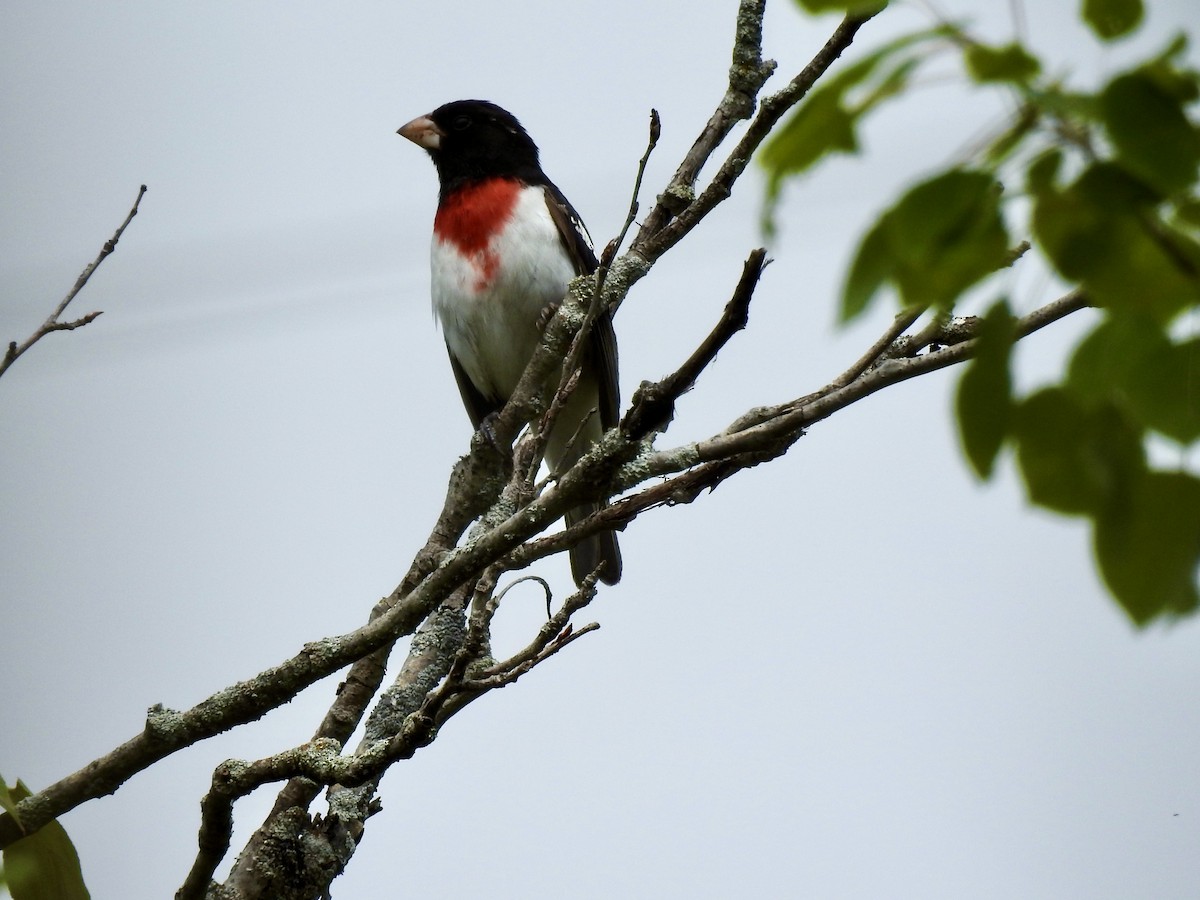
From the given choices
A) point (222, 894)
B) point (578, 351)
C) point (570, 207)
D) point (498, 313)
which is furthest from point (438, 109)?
point (222, 894)

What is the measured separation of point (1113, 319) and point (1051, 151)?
139 millimetres

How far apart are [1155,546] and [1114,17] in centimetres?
37

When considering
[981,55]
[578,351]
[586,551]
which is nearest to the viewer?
[981,55]

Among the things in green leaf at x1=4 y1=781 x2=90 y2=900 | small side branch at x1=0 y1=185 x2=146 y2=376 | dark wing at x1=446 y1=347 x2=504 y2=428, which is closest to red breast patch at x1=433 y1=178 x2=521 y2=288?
dark wing at x1=446 y1=347 x2=504 y2=428

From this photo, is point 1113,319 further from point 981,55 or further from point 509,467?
point 509,467

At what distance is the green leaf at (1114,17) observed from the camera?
0.91 meters

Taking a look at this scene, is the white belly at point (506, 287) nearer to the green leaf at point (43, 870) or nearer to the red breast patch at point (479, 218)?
the red breast patch at point (479, 218)

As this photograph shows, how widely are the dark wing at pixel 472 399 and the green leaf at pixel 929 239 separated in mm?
4901

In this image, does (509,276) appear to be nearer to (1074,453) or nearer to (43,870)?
(43,870)

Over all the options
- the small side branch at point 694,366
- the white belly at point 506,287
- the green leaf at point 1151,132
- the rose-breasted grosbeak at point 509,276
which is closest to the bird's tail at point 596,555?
the rose-breasted grosbeak at point 509,276

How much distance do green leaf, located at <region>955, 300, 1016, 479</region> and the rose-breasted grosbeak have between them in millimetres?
3921

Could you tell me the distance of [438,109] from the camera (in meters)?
5.92

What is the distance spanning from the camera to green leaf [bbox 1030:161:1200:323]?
88cm

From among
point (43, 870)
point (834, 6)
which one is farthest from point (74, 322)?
point (834, 6)
